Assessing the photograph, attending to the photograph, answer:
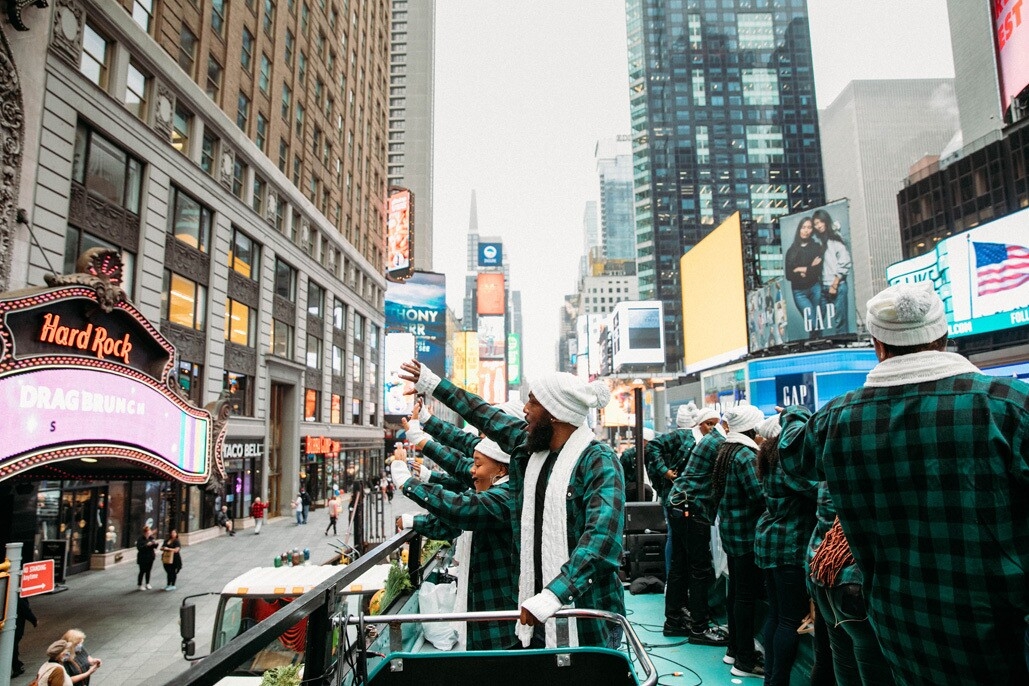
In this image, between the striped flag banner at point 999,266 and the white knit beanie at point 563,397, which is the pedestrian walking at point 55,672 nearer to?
the white knit beanie at point 563,397

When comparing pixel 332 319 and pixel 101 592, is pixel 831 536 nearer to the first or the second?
pixel 101 592

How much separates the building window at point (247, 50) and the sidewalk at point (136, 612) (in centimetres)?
2036

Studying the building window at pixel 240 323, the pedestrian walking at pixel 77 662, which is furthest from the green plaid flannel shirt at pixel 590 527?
the building window at pixel 240 323

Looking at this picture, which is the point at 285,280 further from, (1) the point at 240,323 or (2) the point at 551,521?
→ (2) the point at 551,521

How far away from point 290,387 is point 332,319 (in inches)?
281

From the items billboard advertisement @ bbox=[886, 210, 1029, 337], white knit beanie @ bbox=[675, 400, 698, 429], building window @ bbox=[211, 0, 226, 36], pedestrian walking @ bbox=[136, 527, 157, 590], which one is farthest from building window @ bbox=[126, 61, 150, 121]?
billboard advertisement @ bbox=[886, 210, 1029, 337]

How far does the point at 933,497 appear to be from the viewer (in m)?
2.04

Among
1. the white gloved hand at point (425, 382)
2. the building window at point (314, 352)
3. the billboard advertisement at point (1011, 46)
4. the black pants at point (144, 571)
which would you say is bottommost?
the black pants at point (144, 571)

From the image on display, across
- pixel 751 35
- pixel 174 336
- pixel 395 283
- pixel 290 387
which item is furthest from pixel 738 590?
pixel 751 35

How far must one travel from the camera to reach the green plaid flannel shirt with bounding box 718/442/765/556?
4594 millimetres

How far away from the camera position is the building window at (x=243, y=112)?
89.3ft

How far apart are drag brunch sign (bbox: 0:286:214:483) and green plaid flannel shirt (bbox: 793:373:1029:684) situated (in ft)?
29.8

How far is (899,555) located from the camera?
2129 millimetres

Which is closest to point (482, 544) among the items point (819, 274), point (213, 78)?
point (213, 78)
